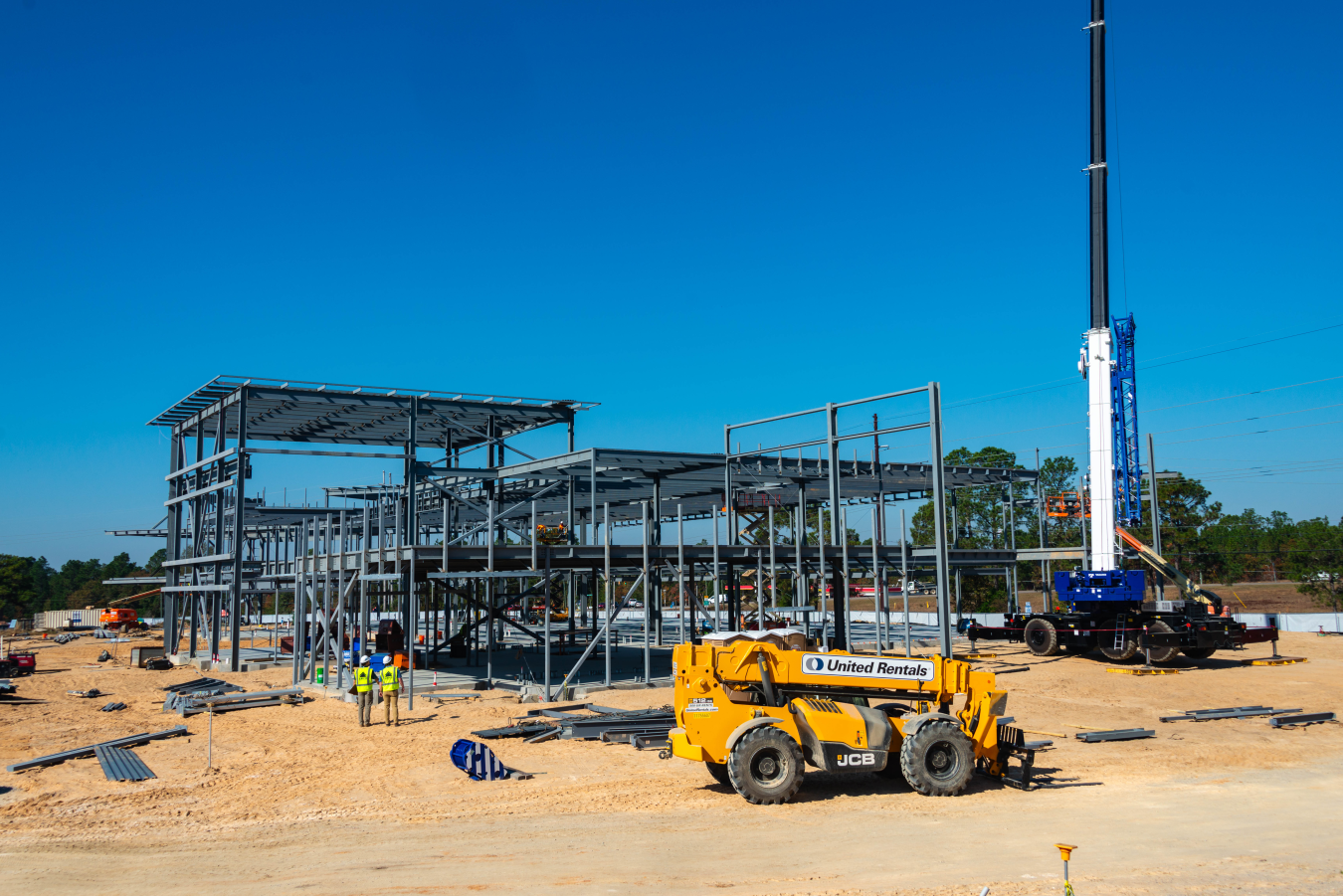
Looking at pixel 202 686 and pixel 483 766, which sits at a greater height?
pixel 483 766

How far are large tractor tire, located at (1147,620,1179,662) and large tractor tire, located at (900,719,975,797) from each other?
723 inches

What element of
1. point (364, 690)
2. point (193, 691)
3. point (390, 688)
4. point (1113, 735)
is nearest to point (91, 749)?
point (364, 690)

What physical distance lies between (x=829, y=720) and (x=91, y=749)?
41.4ft

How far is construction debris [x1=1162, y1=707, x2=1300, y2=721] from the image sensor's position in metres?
18.9

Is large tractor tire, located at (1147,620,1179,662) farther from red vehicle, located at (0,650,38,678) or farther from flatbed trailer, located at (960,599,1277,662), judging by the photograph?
red vehicle, located at (0,650,38,678)

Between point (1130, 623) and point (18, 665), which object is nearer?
point (1130, 623)

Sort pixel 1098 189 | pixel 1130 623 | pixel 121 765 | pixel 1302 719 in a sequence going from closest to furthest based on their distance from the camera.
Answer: pixel 121 765 < pixel 1302 719 < pixel 1130 623 < pixel 1098 189

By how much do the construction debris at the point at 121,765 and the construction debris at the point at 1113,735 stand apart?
578 inches

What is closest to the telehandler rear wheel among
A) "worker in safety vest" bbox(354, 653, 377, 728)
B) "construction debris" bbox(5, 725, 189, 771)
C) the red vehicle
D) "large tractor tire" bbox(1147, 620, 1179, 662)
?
"worker in safety vest" bbox(354, 653, 377, 728)

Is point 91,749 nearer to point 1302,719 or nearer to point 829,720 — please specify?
point 829,720

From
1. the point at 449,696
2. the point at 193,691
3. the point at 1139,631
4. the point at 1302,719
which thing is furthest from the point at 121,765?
the point at 1139,631

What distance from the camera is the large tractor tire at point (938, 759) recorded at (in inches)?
483

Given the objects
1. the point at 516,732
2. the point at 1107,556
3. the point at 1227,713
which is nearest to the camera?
Result: the point at 516,732

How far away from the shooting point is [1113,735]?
1669 cm
